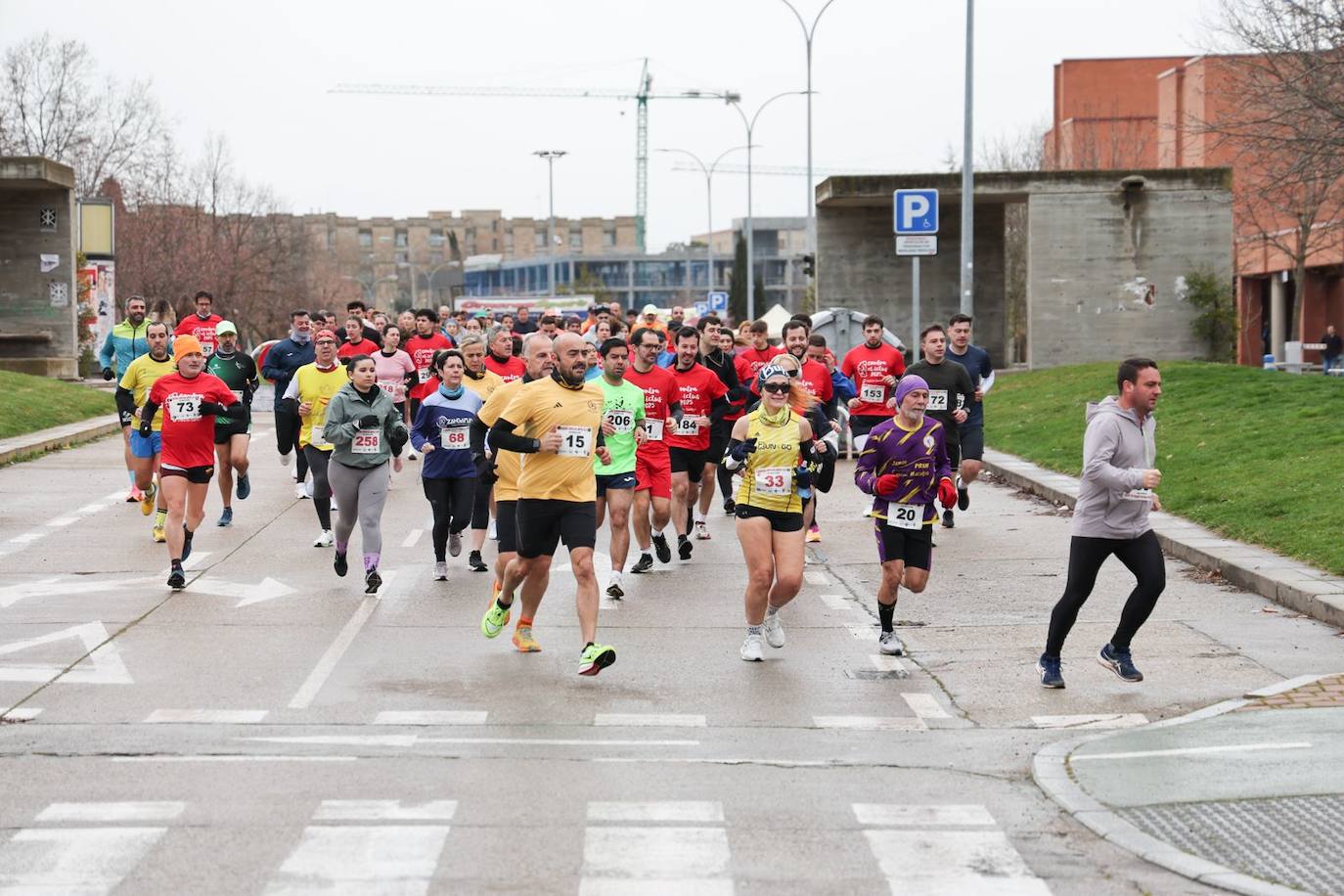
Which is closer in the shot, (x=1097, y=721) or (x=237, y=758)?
(x=237, y=758)

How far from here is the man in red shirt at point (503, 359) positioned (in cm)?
1502

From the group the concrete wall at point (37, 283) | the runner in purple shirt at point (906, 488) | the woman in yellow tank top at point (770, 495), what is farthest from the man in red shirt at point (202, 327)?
the concrete wall at point (37, 283)

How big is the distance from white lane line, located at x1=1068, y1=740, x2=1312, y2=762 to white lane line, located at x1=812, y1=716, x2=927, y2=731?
106 cm

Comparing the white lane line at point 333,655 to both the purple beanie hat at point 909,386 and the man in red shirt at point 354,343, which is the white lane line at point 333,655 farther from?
the man in red shirt at point 354,343

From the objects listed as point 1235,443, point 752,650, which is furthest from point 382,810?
point 1235,443

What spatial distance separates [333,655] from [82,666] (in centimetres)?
141

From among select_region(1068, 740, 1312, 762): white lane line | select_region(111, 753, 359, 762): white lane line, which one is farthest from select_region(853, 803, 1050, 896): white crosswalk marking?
select_region(111, 753, 359, 762): white lane line

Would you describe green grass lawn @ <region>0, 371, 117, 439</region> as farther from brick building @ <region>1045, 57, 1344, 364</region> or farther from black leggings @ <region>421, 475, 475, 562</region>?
brick building @ <region>1045, 57, 1344, 364</region>

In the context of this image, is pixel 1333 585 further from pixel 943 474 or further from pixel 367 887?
pixel 367 887

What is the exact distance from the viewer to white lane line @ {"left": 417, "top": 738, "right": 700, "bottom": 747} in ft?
27.4

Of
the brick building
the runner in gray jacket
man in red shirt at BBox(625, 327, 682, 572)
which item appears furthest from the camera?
the brick building

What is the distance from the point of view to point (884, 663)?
10.5 m

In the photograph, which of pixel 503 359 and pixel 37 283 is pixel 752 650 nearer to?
pixel 503 359

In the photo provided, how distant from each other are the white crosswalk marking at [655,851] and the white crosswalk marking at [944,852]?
577 mm
